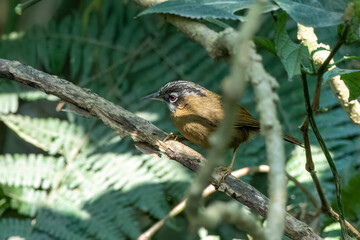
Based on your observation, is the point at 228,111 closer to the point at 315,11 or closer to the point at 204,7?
the point at 315,11

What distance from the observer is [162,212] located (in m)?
3.13

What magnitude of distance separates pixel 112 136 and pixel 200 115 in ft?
3.14

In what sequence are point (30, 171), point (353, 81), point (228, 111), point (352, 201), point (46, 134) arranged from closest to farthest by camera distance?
1. point (228, 111)
2. point (353, 81)
3. point (352, 201)
4. point (30, 171)
5. point (46, 134)

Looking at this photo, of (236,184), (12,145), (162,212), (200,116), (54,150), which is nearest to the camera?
(236,184)

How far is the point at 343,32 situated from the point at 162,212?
74.2 inches

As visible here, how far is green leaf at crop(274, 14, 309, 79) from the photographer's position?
1842 mm

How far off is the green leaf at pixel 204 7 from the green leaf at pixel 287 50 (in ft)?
0.36

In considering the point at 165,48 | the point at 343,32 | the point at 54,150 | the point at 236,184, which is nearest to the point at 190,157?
the point at 236,184

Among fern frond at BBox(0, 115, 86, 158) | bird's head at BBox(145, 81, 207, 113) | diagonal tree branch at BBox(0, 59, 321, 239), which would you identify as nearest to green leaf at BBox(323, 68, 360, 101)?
diagonal tree branch at BBox(0, 59, 321, 239)

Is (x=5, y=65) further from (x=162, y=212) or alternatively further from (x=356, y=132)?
(x=356, y=132)

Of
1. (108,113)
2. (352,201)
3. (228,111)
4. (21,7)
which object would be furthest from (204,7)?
(352,201)

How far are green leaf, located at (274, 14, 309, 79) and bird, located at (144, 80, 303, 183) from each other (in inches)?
30.6

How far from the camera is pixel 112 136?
3613 mm

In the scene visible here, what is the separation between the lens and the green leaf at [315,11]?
170cm
